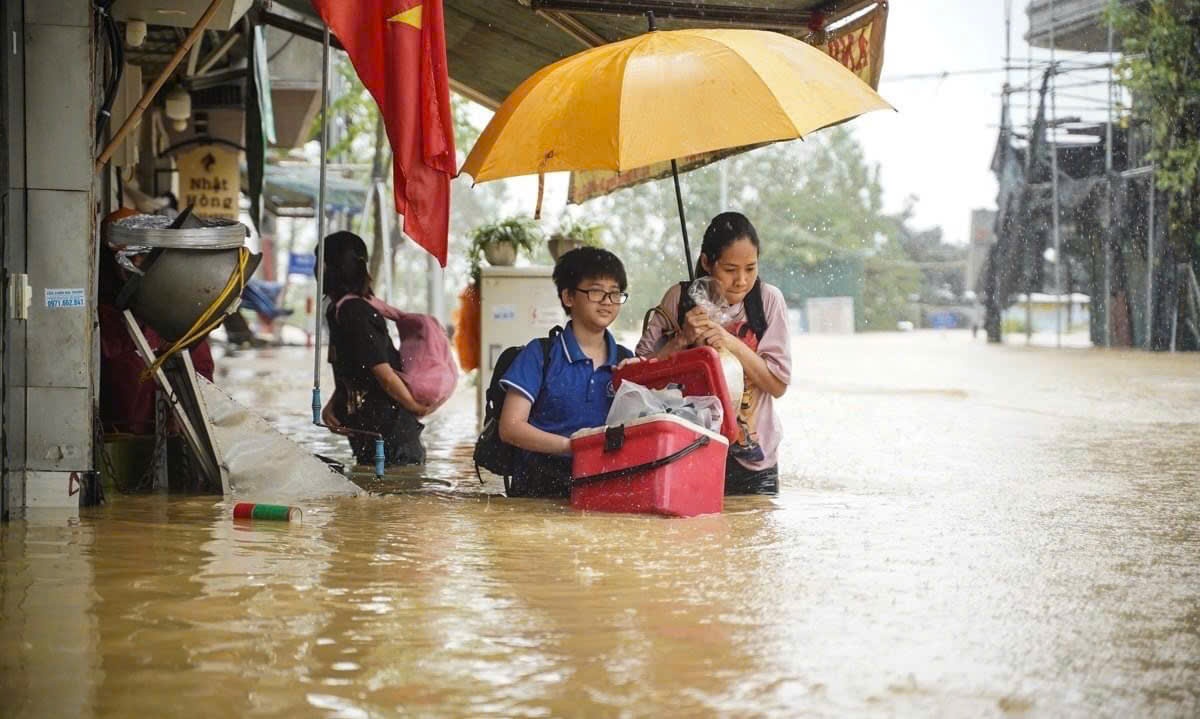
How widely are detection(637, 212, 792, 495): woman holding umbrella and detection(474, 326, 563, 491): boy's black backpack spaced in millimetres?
481

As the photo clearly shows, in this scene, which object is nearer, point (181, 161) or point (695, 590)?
point (695, 590)

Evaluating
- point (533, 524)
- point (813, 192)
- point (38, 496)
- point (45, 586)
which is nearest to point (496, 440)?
point (533, 524)

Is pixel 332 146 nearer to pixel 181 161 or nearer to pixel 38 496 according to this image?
pixel 181 161

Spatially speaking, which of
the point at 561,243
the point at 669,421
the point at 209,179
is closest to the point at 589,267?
the point at 669,421

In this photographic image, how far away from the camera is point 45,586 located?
5156 mm

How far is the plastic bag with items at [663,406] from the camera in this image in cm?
680

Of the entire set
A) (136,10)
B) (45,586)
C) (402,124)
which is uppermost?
(136,10)

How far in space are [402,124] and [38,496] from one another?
2467 mm

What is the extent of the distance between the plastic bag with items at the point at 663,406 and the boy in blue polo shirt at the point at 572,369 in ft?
1.33

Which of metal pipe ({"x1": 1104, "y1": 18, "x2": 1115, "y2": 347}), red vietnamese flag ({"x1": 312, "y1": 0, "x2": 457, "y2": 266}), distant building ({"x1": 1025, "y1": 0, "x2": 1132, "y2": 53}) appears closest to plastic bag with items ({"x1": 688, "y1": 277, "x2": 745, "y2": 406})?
red vietnamese flag ({"x1": 312, "y1": 0, "x2": 457, "y2": 266})

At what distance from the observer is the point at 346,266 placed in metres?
9.14

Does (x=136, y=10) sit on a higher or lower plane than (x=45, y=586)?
higher

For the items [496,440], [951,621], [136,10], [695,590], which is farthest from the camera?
[136,10]

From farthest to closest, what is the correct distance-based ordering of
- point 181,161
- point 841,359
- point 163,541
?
point 841,359 < point 181,161 < point 163,541
